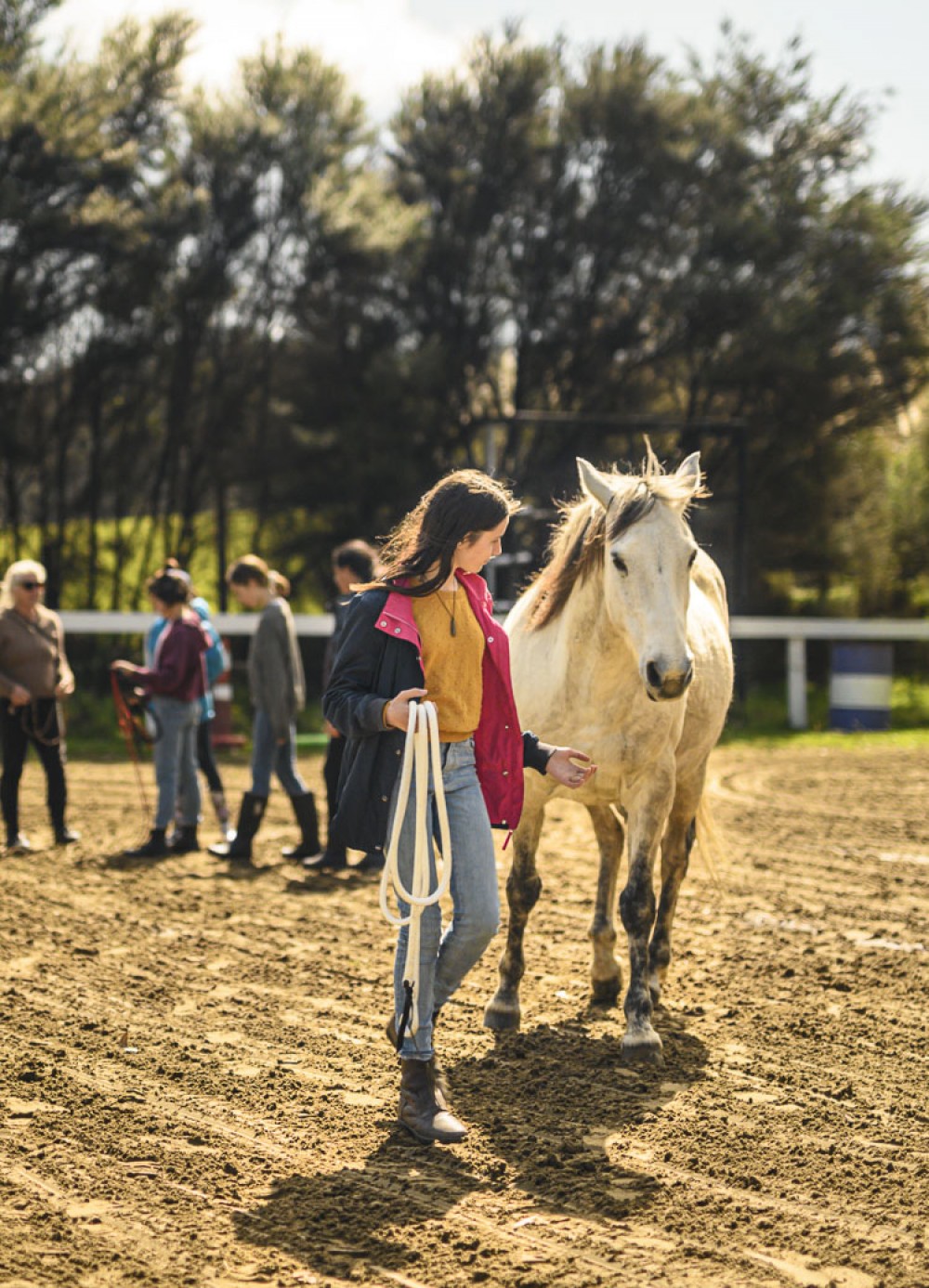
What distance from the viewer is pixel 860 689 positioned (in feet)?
59.6

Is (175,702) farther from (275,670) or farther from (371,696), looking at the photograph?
(371,696)

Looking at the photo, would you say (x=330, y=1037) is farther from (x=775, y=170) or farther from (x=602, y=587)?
(x=775, y=170)

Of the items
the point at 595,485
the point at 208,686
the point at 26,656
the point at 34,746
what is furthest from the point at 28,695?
the point at 595,485

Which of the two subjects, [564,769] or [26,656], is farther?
[26,656]

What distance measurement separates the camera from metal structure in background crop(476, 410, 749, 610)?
16688mm

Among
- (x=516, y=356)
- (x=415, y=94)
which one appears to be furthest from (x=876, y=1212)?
(x=415, y=94)

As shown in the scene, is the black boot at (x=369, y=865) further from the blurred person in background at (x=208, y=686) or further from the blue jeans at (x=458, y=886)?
the blue jeans at (x=458, y=886)

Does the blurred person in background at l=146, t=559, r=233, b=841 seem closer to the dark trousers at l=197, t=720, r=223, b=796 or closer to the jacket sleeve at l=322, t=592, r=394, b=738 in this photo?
the dark trousers at l=197, t=720, r=223, b=796

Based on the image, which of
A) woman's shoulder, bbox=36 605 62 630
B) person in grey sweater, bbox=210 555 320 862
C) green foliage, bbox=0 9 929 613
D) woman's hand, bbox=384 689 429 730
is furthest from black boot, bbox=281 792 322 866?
green foliage, bbox=0 9 929 613

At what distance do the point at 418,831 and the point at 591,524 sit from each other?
1894 mm

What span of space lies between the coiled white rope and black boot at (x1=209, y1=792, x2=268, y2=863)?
16.4 ft

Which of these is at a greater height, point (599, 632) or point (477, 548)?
point (477, 548)

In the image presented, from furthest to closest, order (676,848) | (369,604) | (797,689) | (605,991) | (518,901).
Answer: (797,689) < (676,848) < (605,991) < (518,901) < (369,604)

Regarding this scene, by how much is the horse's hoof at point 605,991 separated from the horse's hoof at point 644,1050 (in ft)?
2.61
